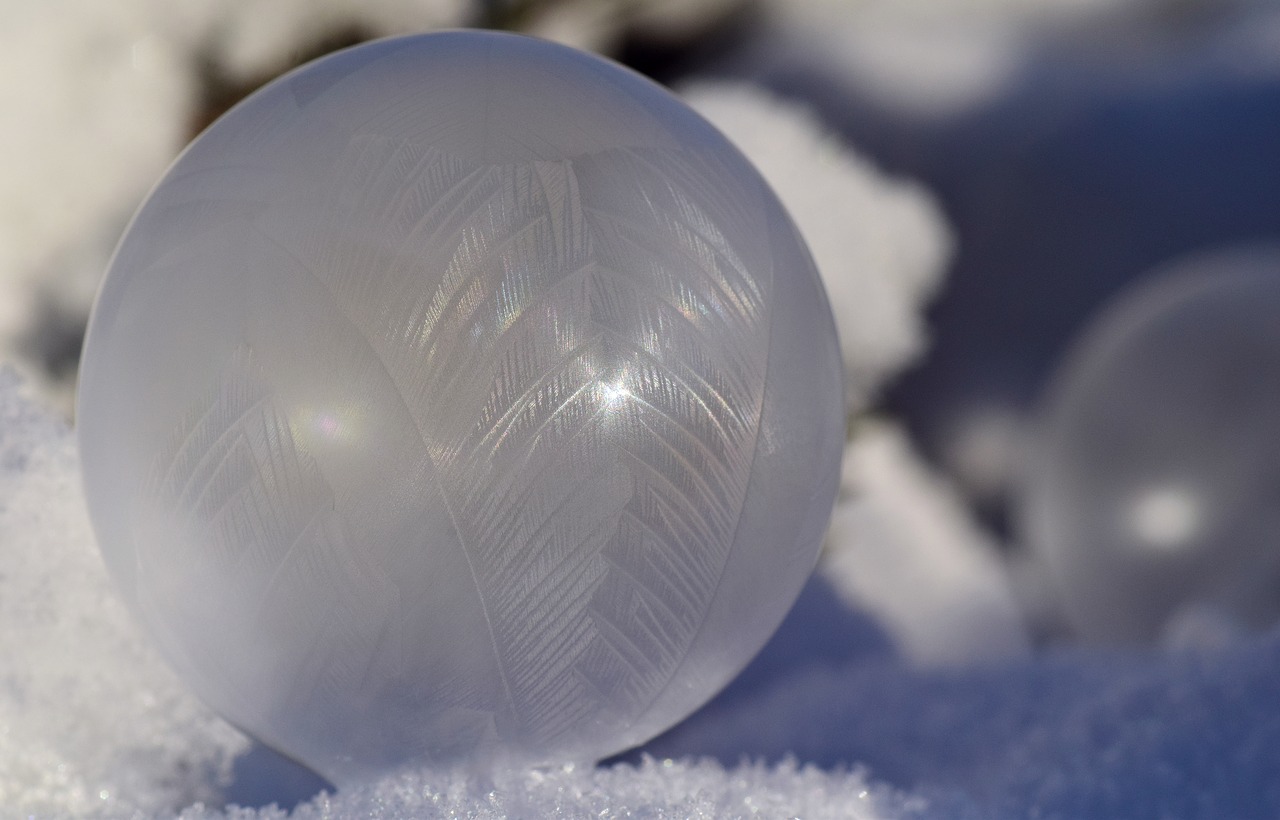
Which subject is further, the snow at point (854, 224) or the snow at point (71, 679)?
the snow at point (854, 224)

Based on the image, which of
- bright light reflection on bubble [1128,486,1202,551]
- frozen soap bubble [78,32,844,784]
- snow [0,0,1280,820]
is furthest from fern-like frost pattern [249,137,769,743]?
bright light reflection on bubble [1128,486,1202,551]

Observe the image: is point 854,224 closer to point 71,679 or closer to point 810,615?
point 810,615

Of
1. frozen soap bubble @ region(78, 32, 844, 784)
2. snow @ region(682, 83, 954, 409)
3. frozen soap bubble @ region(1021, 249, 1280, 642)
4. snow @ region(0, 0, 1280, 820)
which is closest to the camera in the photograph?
frozen soap bubble @ region(78, 32, 844, 784)

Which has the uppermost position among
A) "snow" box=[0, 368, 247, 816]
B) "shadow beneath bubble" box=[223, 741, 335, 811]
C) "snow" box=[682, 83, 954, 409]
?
"snow" box=[682, 83, 954, 409]

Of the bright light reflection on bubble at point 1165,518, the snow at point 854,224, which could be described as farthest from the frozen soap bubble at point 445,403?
the snow at point 854,224

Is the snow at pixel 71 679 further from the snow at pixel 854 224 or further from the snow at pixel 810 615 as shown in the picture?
the snow at pixel 854 224

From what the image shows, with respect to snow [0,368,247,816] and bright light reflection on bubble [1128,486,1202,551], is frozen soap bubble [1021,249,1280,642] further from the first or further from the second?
snow [0,368,247,816]

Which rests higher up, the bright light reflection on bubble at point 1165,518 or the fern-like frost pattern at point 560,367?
the bright light reflection on bubble at point 1165,518
